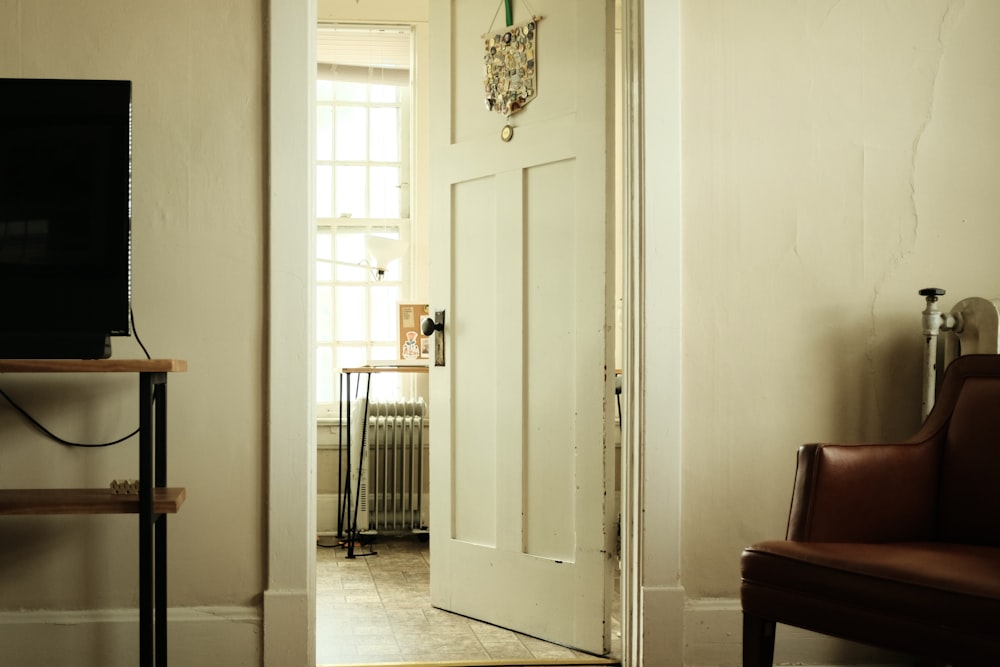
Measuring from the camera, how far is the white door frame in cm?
255

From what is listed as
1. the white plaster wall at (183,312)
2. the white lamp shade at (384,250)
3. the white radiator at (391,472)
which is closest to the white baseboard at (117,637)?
the white plaster wall at (183,312)

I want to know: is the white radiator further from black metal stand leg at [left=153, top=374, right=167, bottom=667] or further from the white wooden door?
black metal stand leg at [left=153, top=374, right=167, bottom=667]

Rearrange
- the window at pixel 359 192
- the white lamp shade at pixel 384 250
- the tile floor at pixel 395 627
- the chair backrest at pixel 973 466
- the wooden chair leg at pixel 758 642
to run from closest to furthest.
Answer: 1. the wooden chair leg at pixel 758 642
2. the chair backrest at pixel 973 466
3. the tile floor at pixel 395 627
4. the white lamp shade at pixel 384 250
5. the window at pixel 359 192

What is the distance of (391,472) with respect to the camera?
471 centimetres

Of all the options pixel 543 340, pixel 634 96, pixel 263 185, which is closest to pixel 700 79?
pixel 634 96

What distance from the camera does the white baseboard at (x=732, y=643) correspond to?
2631 millimetres

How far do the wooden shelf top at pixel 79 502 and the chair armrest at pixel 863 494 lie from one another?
1.44m

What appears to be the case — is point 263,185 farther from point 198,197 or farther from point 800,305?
point 800,305

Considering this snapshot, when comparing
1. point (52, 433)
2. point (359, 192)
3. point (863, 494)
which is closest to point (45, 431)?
point (52, 433)

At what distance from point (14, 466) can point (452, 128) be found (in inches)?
69.2

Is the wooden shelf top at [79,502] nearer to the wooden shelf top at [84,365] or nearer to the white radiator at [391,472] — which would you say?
the wooden shelf top at [84,365]

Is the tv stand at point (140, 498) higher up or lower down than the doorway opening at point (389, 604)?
higher up

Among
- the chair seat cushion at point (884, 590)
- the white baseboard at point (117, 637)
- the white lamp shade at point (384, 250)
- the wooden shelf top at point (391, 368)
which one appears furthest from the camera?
the white lamp shade at point (384, 250)

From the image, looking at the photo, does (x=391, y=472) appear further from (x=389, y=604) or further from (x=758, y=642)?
(x=758, y=642)
